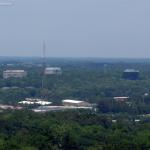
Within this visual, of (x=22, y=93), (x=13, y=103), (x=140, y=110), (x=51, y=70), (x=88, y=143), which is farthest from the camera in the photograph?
(x=51, y=70)

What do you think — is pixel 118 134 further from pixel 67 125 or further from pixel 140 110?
pixel 140 110

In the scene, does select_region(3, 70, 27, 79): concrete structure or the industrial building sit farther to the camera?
the industrial building

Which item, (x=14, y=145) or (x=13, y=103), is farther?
(x=13, y=103)

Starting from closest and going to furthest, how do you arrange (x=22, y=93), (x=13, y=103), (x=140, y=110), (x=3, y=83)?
(x=140, y=110) → (x=13, y=103) → (x=22, y=93) → (x=3, y=83)

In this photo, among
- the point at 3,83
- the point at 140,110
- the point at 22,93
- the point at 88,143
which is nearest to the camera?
the point at 88,143

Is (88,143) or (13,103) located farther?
(13,103)

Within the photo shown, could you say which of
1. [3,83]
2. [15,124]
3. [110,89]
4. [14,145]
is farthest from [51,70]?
[14,145]

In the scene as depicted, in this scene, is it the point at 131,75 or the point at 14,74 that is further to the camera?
the point at 14,74

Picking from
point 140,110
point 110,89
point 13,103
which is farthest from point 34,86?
point 140,110

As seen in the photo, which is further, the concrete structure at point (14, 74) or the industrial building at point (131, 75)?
the industrial building at point (131, 75)

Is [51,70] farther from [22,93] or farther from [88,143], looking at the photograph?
[88,143]
